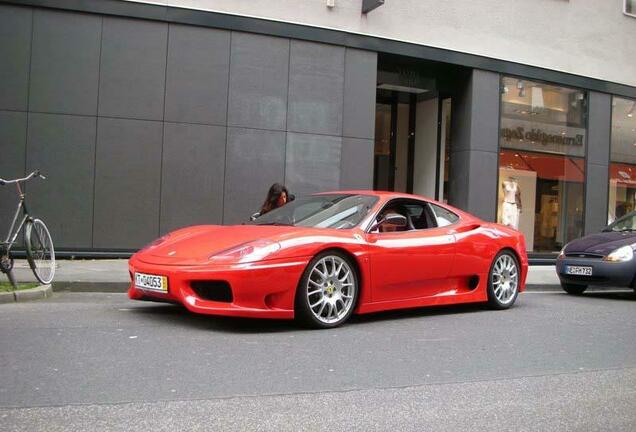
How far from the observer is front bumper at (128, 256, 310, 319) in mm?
5457

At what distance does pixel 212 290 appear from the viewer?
222 inches

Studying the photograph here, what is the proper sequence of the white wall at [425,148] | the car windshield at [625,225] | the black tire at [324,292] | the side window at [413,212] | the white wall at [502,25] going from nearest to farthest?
the black tire at [324,292] → the side window at [413,212] → the car windshield at [625,225] → the white wall at [502,25] → the white wall at [425,148]

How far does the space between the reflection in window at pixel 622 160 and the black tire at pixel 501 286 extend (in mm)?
10675

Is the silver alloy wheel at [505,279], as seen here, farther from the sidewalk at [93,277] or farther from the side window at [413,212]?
the sidewalk at [93,277]

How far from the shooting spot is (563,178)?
16.8m

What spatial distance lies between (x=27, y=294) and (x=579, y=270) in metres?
7.24

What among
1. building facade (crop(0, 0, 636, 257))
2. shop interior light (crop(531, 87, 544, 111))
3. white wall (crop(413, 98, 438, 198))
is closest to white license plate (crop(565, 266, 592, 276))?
building facade (crop(0, 0, 636, 257))

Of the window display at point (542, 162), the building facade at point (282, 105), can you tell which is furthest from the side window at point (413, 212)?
the window display at point (542, 162)

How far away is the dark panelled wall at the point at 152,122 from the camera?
11.8 metres

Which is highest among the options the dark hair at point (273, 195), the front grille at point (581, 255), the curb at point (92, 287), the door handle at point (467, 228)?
the dark hair at point (273, 195)

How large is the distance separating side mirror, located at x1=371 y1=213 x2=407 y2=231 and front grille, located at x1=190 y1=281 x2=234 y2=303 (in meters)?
1.66

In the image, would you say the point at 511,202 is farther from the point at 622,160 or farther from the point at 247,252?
the point at 247,252

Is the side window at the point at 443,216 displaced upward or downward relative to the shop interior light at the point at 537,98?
downward

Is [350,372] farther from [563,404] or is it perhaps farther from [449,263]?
[449,263]
